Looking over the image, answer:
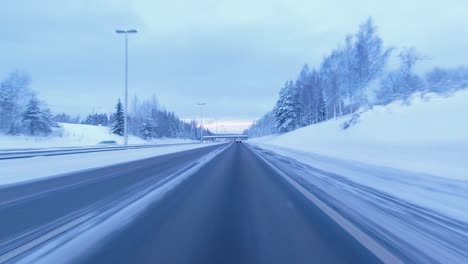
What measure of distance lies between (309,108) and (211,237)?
83.1 meters

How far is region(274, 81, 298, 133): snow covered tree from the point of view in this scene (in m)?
98.1

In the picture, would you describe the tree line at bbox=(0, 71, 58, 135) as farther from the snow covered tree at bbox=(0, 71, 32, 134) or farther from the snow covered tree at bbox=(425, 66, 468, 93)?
the snow covered tree at bbox=(425, 66, 468, 93)

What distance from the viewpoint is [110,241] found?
18.8 ft

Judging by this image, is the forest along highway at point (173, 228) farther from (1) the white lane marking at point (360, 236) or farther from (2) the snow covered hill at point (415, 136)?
(2) the snow covered hill at point (415, 136)

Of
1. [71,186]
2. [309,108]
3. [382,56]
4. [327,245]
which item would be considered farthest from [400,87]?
[327,245]

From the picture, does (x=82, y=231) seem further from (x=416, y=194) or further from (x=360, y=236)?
(x=416, y=194)

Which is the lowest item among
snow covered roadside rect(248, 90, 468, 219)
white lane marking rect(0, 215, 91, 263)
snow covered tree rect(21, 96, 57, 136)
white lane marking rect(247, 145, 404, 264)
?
white lane marking rect(247, 145, 404, 264)

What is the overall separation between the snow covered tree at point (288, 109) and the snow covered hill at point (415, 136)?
4580 centimetres

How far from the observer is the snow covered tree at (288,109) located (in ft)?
322

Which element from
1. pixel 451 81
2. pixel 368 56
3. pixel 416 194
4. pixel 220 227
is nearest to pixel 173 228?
pixel 220 227

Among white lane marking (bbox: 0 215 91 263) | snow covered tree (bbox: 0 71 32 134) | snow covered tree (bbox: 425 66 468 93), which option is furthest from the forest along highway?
snow covered tree (bbox: 0 71 32 134)

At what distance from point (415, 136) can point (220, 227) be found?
84.3 feet

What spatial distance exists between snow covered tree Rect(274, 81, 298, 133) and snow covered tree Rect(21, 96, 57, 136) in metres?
50.9

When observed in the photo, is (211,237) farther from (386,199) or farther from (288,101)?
(288,101)
